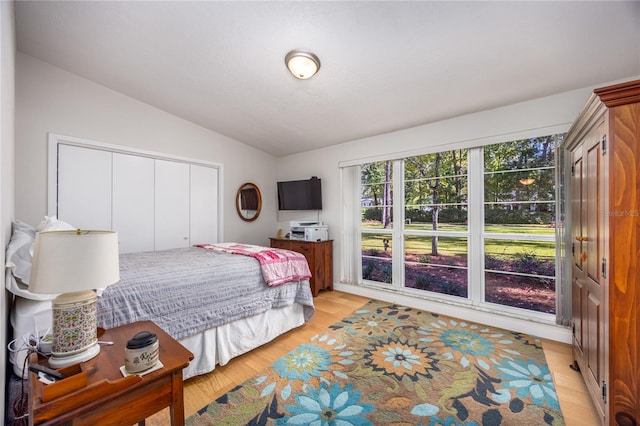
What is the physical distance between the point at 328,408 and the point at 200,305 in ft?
3.71

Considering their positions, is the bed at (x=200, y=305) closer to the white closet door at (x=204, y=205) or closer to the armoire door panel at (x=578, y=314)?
the white closet door at (x=204, y=205)

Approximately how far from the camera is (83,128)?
9.45ft

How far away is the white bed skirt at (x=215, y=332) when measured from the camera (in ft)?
4.11

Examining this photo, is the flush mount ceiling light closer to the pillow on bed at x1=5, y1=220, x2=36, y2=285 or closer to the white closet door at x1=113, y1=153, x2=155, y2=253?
the pillow on bed at x1=5, y1=220, x2=36, y2=285

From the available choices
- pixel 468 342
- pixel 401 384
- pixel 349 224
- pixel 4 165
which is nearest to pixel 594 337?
pixel 468 342

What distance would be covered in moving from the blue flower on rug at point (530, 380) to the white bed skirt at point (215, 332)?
1806 millimetres

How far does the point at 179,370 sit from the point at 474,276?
3.06 metres

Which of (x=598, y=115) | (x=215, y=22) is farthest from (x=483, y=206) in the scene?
(x=215, y=22)

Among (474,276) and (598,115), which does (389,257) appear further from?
(598,115)

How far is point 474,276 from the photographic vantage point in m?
3.05

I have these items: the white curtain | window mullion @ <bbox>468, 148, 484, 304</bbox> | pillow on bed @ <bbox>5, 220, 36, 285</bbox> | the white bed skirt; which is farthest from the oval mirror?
window mullion @ <bbox>468, 148, 484, 304</bbox>

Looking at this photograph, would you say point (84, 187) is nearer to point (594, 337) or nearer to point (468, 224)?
point (468, 224)

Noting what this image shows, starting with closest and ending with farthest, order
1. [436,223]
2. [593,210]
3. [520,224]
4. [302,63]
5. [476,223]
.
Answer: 1. [593,210]
2. [302,63]
3. [520,224]
4. [476,223]
5. [436,223]

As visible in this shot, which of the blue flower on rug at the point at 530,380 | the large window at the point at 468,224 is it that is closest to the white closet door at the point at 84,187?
the large window at the point at 468,224
